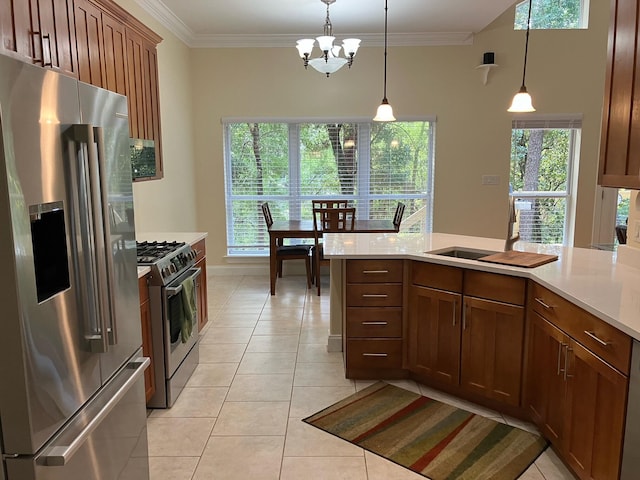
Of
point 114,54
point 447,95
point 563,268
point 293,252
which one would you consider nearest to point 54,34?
point 114,54

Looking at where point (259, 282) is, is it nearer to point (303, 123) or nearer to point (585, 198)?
point (303, 123)

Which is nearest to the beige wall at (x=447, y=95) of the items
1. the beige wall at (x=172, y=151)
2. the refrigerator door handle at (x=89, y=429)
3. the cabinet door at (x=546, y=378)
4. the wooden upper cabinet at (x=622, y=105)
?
the beige wall at (x=172, y=151)

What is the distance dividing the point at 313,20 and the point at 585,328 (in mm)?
4162

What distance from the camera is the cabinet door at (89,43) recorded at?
2.50 m

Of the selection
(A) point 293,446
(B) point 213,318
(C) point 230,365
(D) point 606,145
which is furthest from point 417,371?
(B) point 213,318

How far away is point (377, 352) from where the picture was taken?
10.0 ft

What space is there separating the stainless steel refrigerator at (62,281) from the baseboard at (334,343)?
1955mm

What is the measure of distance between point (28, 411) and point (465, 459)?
1.92m

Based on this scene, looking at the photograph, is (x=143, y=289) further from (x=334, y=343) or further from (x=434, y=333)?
(x=434, y=333)

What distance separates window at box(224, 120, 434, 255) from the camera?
579cm

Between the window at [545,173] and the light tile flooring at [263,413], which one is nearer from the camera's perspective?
the light tile flooring at [263,413]

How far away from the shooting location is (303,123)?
5762 mm

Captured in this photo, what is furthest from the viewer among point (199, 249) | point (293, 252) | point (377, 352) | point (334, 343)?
point (293, 252)

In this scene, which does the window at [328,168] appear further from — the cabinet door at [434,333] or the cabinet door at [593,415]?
the cabinet door at [593,415]
